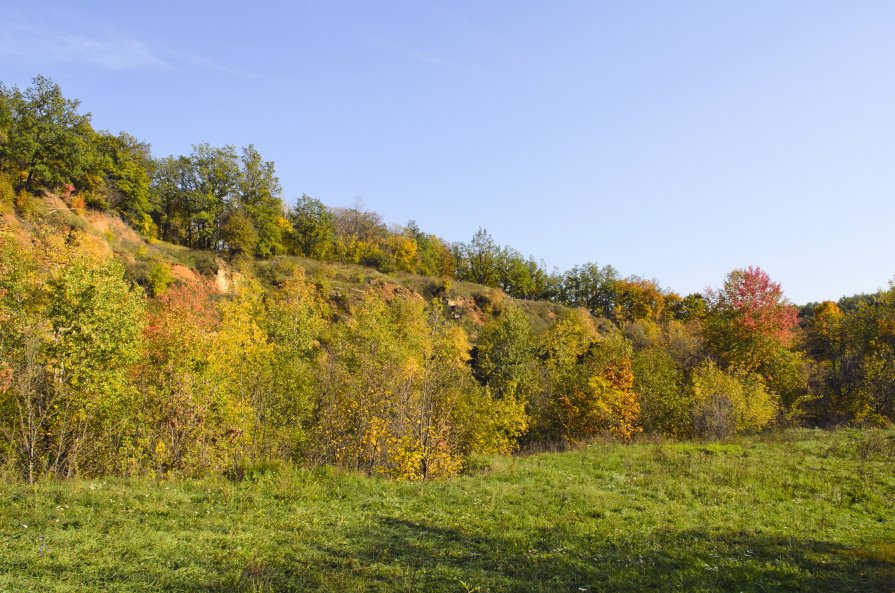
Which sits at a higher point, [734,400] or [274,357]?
[274,357]

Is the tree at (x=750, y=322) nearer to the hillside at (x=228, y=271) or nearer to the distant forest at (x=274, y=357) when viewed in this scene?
the distant forest at (x=274, y=357)

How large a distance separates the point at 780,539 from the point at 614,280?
11091 centimetres

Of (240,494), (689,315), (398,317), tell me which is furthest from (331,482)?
(689,315)

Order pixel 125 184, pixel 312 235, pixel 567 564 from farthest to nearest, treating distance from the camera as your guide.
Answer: pixel 312 235 < pixel 125 184 < pixel 567 564

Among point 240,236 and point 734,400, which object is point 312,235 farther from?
point 734,400

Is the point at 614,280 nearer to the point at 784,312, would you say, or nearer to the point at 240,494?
the point at 784,312

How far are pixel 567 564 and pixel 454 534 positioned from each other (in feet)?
9.05

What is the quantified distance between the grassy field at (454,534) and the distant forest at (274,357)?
14.5 feet

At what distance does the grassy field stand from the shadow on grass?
44 millimetres

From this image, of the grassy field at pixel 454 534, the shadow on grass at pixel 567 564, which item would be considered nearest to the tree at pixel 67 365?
the grassy field at pixel 454 534

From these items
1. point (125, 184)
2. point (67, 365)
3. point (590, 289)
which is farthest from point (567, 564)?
point (590, 289)

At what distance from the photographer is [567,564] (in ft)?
29.2

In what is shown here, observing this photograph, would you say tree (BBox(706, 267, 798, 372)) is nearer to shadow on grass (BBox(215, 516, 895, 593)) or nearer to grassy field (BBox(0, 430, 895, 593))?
grassy field (BBox(0, 430, 895, 593))

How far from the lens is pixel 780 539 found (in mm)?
10680
